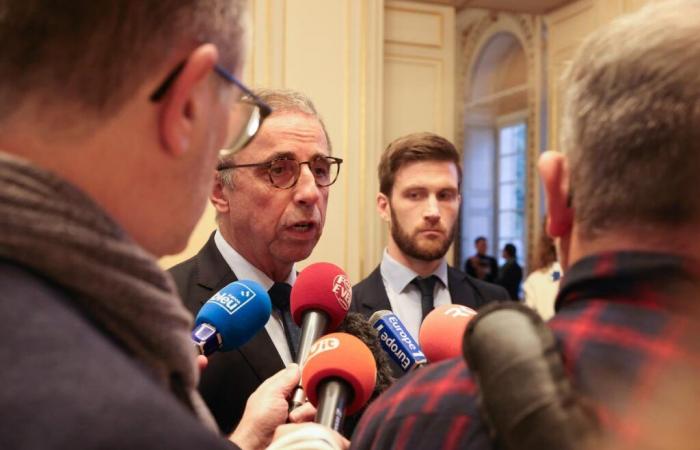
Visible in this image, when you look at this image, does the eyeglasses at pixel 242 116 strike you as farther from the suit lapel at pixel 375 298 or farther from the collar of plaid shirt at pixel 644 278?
the suit lapel at pixel 375 298

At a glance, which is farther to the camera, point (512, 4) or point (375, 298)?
point (512, 4)

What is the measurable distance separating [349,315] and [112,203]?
1.01 meters

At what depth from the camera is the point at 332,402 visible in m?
1.12

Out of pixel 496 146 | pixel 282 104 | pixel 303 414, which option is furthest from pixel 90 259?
pixel 496 146

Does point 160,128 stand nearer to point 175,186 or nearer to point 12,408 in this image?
point 175,186

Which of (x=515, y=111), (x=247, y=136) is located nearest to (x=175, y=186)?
(x=247, y=136)

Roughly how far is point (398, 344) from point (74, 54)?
1.08 meters

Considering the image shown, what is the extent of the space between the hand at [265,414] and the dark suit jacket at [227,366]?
336 millimetres

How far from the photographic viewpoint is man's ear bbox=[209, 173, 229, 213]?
6.47ft

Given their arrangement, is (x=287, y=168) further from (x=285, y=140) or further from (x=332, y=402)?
(x=332, y=402)

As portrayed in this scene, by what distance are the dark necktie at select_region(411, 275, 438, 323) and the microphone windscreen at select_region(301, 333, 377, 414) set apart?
1573 mm

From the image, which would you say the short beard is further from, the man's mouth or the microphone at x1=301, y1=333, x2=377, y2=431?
the microphone at x1=301, y1=333, x2=377, y2=431

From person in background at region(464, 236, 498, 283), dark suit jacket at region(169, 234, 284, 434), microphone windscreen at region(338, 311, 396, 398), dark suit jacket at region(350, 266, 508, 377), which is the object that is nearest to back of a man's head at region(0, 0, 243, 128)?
microphone windscreen at region(338, 311, 396, 398)

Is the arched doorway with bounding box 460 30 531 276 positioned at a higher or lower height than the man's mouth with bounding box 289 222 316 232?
higher
